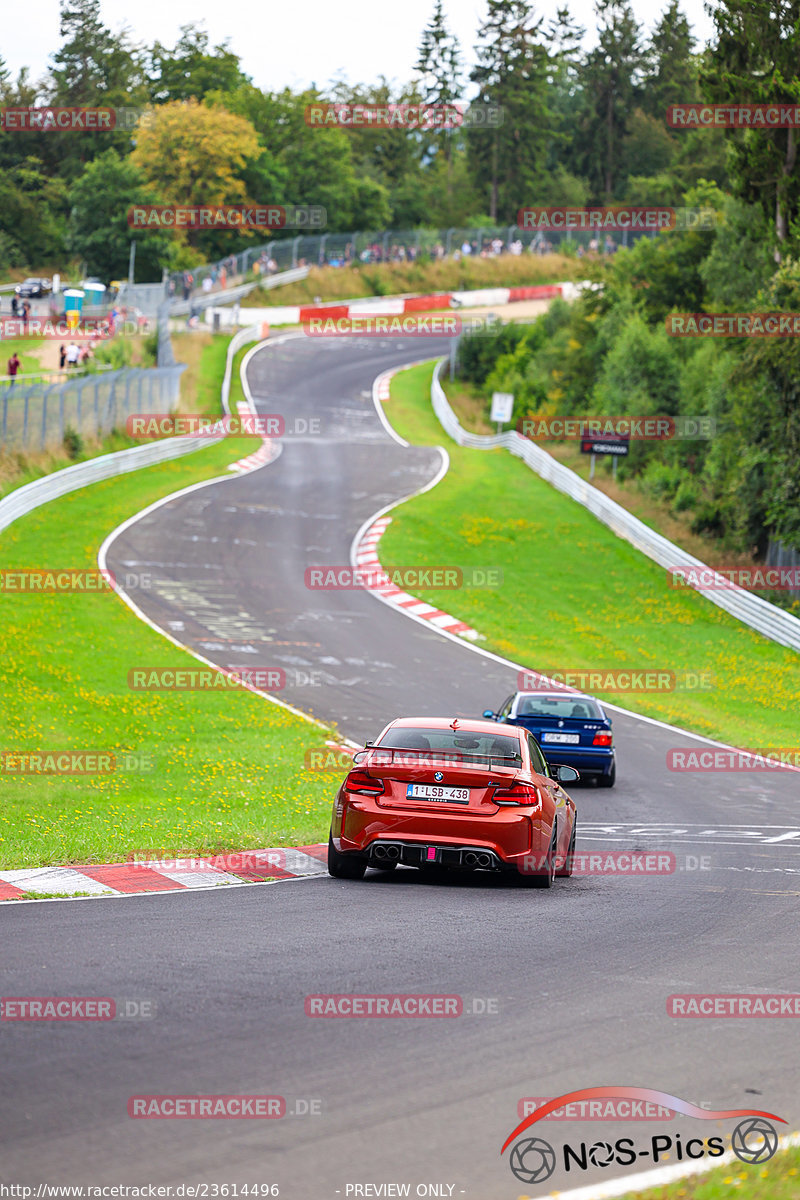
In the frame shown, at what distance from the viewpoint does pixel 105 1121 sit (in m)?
5.23

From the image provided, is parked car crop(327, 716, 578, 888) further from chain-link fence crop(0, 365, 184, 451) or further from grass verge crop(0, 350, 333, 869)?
chain-link fence crop(0, 365, 184, 451)

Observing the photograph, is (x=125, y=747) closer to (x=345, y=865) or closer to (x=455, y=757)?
(x=345, y=865)

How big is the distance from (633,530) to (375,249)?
5688 centimetres

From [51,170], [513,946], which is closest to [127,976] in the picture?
[513,946]

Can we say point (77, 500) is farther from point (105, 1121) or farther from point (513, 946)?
point (105, 1121)

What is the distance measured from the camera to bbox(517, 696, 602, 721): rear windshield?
65.5ft

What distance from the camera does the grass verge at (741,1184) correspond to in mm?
4754

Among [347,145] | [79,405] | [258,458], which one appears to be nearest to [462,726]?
[79,405]

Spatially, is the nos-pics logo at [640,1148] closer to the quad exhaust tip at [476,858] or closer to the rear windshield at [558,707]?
the quad exhaust tip at [476,858]

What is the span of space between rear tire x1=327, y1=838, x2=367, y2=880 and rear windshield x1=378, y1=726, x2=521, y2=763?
935 mm

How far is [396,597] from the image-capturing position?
34094 millimetres

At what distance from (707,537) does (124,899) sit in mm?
36412

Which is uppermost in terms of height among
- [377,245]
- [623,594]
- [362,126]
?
[362,126]

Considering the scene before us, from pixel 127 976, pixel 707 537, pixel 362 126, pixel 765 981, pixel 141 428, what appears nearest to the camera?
pixel 127 976
